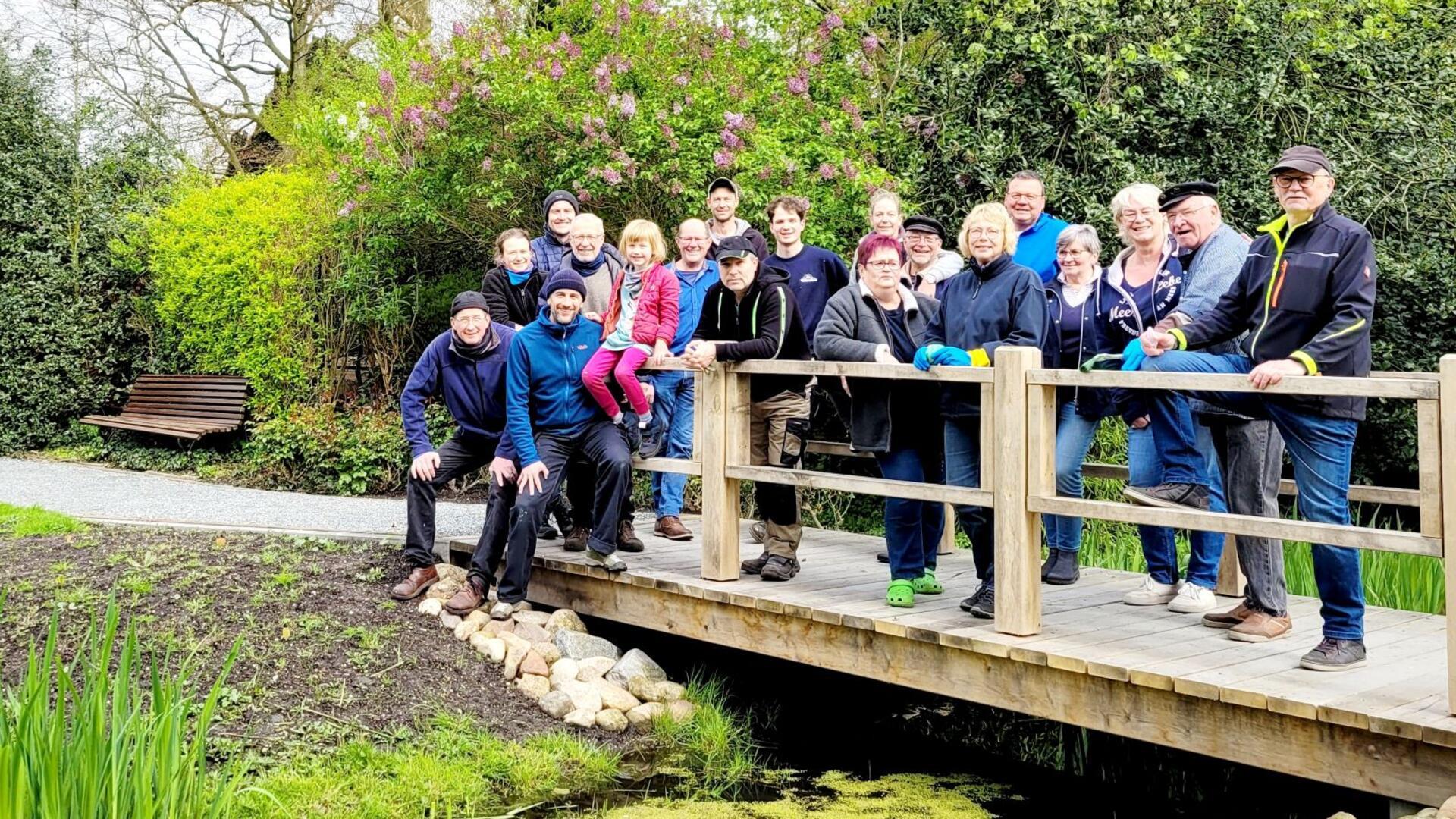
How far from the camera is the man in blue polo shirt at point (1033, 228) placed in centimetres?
608

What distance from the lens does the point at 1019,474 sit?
16.0 ft

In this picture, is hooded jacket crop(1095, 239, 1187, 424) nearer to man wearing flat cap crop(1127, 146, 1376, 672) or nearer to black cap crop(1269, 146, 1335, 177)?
man wearing flat cap crop(1127, 146, 1376, 672)

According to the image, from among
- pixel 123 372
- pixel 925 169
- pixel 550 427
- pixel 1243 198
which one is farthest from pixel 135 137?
pixel 1243 198

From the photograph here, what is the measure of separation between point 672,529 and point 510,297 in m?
1.67

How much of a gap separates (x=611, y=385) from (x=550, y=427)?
0.39 metres

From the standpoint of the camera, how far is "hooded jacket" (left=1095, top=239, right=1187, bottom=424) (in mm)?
5301

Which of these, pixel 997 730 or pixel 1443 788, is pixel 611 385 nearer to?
pixel 997 730

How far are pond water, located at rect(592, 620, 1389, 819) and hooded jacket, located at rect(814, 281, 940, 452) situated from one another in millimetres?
1083

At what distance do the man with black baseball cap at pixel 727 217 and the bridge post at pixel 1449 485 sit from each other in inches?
146

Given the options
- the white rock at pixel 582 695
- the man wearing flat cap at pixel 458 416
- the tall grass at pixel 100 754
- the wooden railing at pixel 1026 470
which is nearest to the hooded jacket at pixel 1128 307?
the wooden railing at pixel 1026 470

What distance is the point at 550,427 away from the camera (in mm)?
6617

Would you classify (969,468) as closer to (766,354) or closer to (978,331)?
(978,331)

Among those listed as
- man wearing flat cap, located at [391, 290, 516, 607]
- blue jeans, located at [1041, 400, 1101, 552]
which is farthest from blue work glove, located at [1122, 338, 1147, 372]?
man wearing flat cap, located at [391, 290, 516, 607]

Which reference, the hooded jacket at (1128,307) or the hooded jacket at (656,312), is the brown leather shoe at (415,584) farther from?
the hooded jacket at (1128,307)
